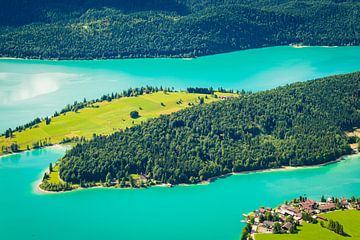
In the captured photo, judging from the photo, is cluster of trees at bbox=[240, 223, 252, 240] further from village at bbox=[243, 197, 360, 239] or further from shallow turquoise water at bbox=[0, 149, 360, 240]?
shallow turquoise water at bbox=[0, 149, 360, 240]

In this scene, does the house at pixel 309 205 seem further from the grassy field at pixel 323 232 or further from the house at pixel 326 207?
the grassy field at pixel 323 232

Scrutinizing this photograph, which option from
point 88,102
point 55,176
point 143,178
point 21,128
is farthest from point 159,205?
point 88,102

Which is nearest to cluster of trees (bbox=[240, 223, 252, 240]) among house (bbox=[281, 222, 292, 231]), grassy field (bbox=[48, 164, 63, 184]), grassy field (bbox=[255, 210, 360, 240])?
grassy field (bbox=[255, 210, 360, 240])

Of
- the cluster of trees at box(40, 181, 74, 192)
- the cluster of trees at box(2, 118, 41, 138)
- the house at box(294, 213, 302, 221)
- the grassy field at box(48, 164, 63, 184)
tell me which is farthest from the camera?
the cluster of trees at box(2, 118, 41, 138)

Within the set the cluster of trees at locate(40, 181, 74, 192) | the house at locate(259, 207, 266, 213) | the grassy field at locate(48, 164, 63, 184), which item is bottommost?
the house at locate(259, 207, 266, 213)

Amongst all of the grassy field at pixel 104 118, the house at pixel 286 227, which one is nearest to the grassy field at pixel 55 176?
the grassy field at pixel 104 118

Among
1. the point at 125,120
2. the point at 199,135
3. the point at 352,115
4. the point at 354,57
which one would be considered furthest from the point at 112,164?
the point at 354,57

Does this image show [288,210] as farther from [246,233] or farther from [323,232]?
[246,233]
